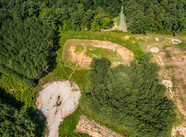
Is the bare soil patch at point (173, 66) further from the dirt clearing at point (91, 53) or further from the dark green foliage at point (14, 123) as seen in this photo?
the dark green foliage at point (14, 123)

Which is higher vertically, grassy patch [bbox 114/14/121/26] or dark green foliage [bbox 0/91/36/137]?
grassy patch [bbox 114/14/121/26]

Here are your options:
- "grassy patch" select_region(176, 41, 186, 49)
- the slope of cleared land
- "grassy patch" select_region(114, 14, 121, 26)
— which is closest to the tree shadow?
the slope of cleared land

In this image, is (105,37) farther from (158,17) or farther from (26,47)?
(26,47)

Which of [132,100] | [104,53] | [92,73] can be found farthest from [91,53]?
[132,100]

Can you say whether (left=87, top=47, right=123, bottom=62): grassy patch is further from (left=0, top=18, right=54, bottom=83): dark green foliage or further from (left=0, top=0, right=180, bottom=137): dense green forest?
(left=0, top=18, right=54, bottom=83): dark green foliage

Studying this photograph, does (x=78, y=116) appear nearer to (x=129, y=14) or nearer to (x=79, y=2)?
(x=129, y=14)
